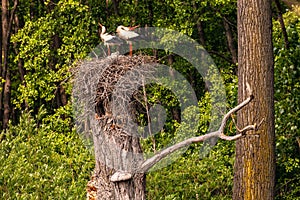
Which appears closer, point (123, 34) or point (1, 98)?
point (123, 34)

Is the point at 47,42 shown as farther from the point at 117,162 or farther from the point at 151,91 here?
the point at 117,162

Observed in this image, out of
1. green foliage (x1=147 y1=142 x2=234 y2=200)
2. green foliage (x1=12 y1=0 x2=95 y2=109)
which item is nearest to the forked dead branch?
green foliage (x1=147 y1=142 x2=234 y2=200)

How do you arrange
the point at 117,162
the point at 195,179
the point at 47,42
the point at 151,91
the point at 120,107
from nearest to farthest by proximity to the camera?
1. the point at 117,162
2. the point at 120,107
3. the point at 195,179
4. the point at 151,91
5. the point at 47,42

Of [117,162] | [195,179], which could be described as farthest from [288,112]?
[117,162]

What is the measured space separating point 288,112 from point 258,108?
2.29 m

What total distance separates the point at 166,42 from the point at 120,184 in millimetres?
14147

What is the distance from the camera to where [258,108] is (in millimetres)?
12492

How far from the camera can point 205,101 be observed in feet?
68.3

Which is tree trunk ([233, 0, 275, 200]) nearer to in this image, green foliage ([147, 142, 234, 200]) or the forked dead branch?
green foliage ([147, 142, 234, 200])

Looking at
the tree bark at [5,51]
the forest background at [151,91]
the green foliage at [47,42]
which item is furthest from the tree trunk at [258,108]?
the tree bark at [5,51]

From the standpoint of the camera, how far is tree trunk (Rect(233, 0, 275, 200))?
40.7 ft

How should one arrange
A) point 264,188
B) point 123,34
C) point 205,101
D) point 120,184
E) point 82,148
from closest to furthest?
1. point 120,184
2. point 123,34
3. point 264,188
4. point 82,148
5. point 205,101

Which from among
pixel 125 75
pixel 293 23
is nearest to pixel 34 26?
pixel 293 23

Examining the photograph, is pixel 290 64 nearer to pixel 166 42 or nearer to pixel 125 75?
pixel 125 75
